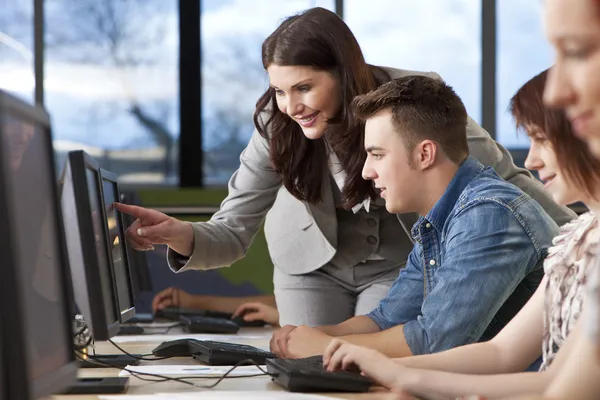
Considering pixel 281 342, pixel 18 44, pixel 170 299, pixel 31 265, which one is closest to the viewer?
pixel 31 265

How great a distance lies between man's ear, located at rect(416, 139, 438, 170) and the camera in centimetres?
206

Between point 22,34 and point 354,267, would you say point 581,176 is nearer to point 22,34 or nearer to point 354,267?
point 354,267

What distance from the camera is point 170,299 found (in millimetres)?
3328

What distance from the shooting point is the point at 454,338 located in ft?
5.84

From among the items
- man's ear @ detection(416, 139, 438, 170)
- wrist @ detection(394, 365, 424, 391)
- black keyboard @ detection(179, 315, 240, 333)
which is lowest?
black keyboard @ detection(179, 315, 240, 333)

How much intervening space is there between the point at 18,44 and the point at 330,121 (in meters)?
3.56

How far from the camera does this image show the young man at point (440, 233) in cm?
180

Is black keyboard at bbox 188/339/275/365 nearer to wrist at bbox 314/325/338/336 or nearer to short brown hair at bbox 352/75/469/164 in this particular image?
wrist at bbox 314/325/338/336

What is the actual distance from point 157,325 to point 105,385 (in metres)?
1.54

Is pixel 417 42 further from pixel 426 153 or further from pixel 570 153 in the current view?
pixel 570 153

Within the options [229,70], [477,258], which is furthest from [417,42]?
[477,258]

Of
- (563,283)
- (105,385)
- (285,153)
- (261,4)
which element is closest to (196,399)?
(105,385)

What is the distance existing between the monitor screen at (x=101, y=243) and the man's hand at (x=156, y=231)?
0.62 meters

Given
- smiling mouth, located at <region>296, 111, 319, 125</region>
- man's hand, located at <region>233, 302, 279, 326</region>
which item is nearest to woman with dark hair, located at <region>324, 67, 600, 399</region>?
smiling mouth, located at <region>296, 111, 319, 125</region>
